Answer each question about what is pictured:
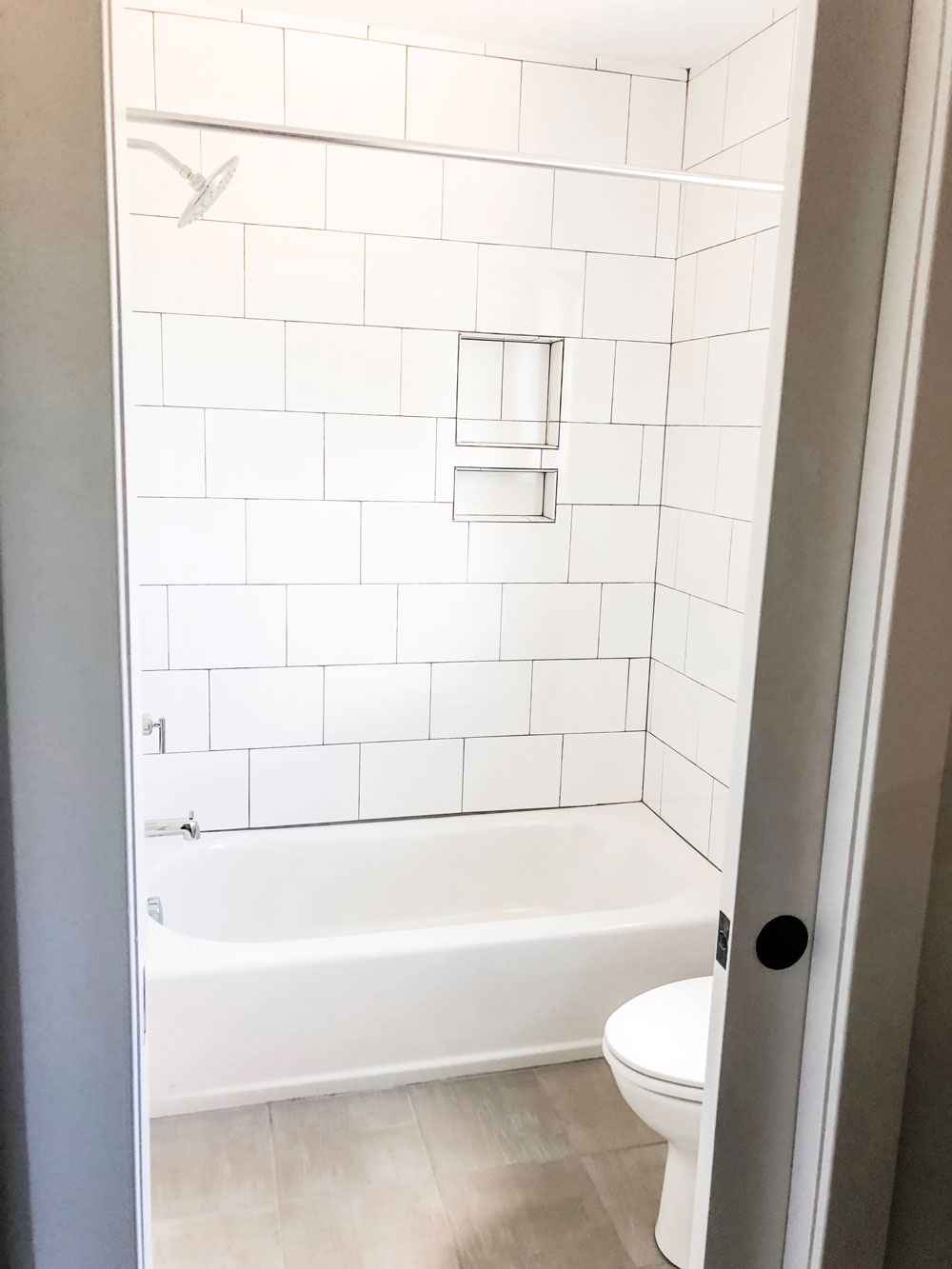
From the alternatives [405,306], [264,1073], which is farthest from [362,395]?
[264,1073]

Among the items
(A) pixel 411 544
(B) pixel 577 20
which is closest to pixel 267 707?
(A) pixel 411 544

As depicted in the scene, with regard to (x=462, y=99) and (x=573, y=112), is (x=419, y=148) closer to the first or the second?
(x=462, y=99)

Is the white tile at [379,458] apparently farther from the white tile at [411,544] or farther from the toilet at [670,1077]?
the toilet at [670,1077]

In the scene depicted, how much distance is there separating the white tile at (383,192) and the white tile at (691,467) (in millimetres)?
923

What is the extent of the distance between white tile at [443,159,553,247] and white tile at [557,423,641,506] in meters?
0.56

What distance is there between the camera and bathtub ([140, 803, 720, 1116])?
7.81 feet

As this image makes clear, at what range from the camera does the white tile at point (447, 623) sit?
3020 mm

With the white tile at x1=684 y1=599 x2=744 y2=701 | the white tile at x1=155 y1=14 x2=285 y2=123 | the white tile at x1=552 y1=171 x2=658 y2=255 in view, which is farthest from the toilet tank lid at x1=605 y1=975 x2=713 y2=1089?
the white tile at x1=155 y1=14 x2=285 y2=123

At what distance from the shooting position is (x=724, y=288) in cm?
275

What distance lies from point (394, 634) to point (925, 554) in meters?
2.13

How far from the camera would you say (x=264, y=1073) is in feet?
7.99

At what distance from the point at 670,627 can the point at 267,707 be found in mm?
1234

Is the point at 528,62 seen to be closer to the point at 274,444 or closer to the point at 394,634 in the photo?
the point at 274,444

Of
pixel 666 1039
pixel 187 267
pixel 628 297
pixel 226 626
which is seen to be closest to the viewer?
pixel 666 1039
